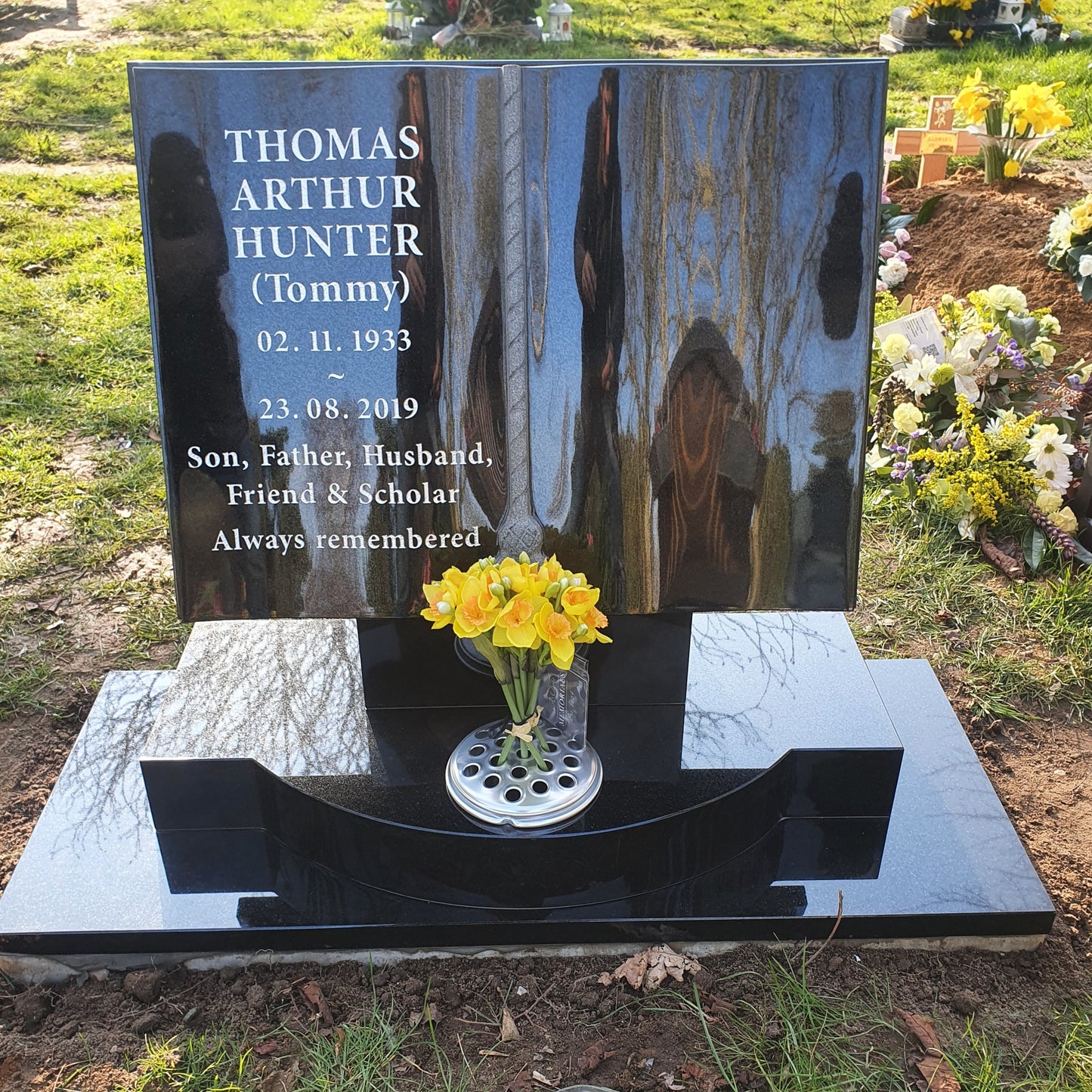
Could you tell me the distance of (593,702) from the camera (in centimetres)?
246

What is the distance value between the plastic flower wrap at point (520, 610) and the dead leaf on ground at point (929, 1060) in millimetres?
860

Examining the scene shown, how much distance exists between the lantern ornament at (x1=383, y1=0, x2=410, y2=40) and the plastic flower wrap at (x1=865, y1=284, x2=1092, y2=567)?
20.4 ft

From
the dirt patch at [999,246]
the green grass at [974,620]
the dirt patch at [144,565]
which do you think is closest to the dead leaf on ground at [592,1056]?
the green grass at [974,620]

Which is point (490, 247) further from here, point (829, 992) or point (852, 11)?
point (852, 11)

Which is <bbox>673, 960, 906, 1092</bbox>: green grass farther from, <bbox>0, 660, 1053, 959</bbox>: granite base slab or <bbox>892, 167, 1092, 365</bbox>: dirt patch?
<bbox>892, 167, 1092, 365</bbox>: dirt patch

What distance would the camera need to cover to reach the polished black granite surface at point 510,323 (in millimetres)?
1889

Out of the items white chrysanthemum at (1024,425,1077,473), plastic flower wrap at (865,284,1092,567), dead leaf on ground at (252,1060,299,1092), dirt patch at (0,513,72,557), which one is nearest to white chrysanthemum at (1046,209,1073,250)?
plastic flower wrap at (865,284,1092,567)

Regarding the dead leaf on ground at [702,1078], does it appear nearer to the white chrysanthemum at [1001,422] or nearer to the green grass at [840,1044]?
the green grass at [840,1044]

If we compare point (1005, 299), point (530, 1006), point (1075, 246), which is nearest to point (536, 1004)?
point (530, 1006)

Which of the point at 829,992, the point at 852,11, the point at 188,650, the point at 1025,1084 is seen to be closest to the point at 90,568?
the point at 188,650

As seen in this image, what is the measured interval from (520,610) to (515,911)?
59 cm

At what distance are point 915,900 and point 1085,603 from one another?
1420mm

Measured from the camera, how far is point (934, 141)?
571 centimetres

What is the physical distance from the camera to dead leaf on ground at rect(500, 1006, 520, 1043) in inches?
76.2
